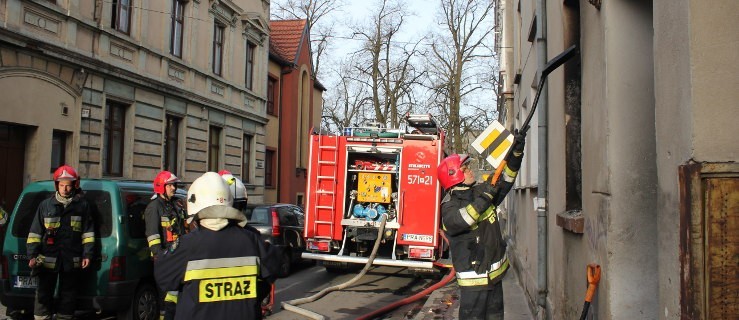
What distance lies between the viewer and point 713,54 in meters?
2.50

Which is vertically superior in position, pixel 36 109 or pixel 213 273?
pixel 36 109

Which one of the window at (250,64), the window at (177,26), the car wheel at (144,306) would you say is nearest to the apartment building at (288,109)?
the window at (250,64)

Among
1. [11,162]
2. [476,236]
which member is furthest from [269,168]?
[476,236]

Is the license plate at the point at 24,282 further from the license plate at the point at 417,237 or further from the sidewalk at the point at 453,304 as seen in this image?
the license plate at the point at 417,237

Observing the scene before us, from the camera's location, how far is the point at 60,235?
5.99m

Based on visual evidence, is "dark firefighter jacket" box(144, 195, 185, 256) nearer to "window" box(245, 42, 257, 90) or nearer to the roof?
"window" box(245, 42, 257, 90)

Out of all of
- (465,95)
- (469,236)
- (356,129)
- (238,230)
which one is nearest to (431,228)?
(356,129)

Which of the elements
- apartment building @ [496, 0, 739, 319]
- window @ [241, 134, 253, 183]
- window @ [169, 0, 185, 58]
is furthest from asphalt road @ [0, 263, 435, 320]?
window @ [241, 134, 253, 183]

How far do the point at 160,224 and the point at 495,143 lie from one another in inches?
144

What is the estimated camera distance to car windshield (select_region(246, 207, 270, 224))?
11.7 metres

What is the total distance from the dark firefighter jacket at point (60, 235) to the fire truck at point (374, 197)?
15.2ft

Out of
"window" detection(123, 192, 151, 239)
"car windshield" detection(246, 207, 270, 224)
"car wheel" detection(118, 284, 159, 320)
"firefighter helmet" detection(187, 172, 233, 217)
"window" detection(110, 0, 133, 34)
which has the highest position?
"window" detection(110, 0, 133, 34)

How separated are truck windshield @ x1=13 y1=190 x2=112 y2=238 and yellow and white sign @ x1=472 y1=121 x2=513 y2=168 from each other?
410cm

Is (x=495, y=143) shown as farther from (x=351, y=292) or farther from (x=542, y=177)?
(x=351, y=292)
